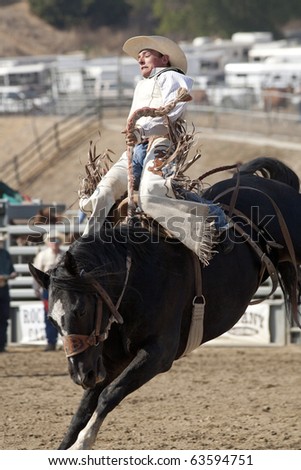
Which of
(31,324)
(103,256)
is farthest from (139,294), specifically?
(31,324)

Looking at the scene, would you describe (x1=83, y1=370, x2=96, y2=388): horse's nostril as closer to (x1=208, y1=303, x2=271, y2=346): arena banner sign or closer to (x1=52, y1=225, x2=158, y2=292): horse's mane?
(x1=52, y1=225, x2=158, y2=292): horse's mane

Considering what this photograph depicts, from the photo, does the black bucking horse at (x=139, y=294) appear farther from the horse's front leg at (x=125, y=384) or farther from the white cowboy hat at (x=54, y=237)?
the white cowboy hat at (x=54, y=237)

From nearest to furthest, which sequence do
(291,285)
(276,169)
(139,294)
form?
(139,294) < (291,285) < (276,169)

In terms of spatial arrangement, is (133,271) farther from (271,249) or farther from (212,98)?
(212,98)

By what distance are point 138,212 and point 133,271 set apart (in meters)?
0.50

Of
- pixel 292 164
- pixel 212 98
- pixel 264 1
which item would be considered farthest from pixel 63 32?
pixel 292 164

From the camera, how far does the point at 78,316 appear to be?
5.85 metres

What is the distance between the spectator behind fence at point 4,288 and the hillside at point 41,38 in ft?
198

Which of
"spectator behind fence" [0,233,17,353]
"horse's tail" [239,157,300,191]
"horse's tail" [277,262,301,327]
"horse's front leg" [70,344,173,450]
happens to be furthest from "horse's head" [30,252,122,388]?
"spectator behind fence" [0,233,17,353]

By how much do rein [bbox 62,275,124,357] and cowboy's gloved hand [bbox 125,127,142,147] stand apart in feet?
3.72

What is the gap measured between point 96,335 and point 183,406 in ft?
10.9

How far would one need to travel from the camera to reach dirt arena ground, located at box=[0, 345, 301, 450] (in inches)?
295

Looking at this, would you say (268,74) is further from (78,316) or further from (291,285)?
(78,316)

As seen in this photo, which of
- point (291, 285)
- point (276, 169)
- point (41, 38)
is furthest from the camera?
point (41, 38)
